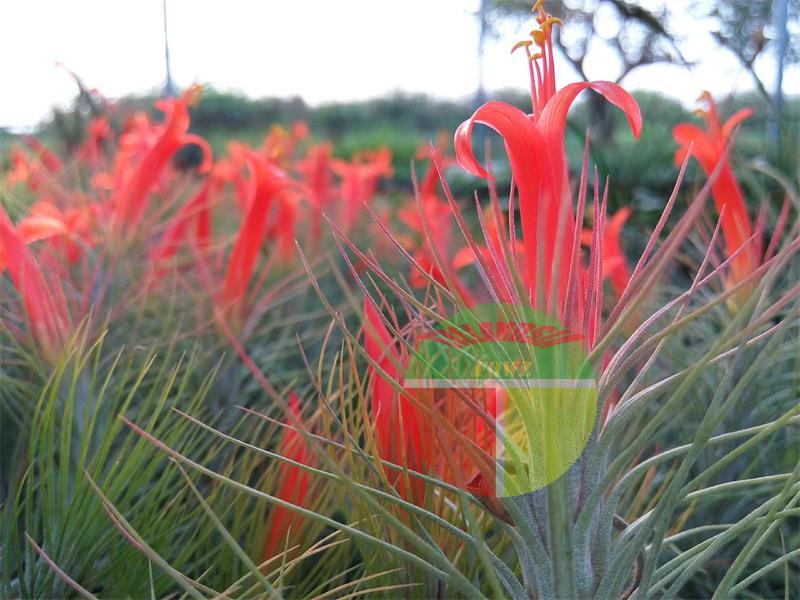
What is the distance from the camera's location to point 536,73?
450 mm

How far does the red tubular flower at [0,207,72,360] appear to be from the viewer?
2.22ft

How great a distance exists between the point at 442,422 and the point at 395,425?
13 cm

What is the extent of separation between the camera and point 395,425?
48 cm

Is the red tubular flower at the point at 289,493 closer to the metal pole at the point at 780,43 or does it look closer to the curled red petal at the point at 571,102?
the curled red petal at the point at 571,102

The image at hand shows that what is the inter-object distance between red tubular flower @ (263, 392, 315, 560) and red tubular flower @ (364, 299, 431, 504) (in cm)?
7

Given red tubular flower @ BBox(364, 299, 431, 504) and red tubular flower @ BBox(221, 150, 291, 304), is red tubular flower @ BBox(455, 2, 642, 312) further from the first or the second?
red tubular flower @ BBox(221, 150, 291, 304)

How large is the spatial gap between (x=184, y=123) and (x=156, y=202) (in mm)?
714

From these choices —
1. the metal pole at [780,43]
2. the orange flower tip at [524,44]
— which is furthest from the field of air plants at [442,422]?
the metal pole at [780,43]

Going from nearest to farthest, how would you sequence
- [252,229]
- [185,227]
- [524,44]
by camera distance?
[524,44] → [252,229] → [185,227]

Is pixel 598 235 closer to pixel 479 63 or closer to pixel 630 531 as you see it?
pixel 630 531

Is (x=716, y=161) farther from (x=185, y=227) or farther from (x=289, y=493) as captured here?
(x=185, y=227)

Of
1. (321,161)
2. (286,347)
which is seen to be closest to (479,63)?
(286,347)

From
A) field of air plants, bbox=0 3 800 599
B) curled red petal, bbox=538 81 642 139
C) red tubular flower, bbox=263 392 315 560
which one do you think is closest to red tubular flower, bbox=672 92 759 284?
field of air plants, bbox=0 3 800 599

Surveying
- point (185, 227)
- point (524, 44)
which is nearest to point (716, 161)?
point (524, 44)
